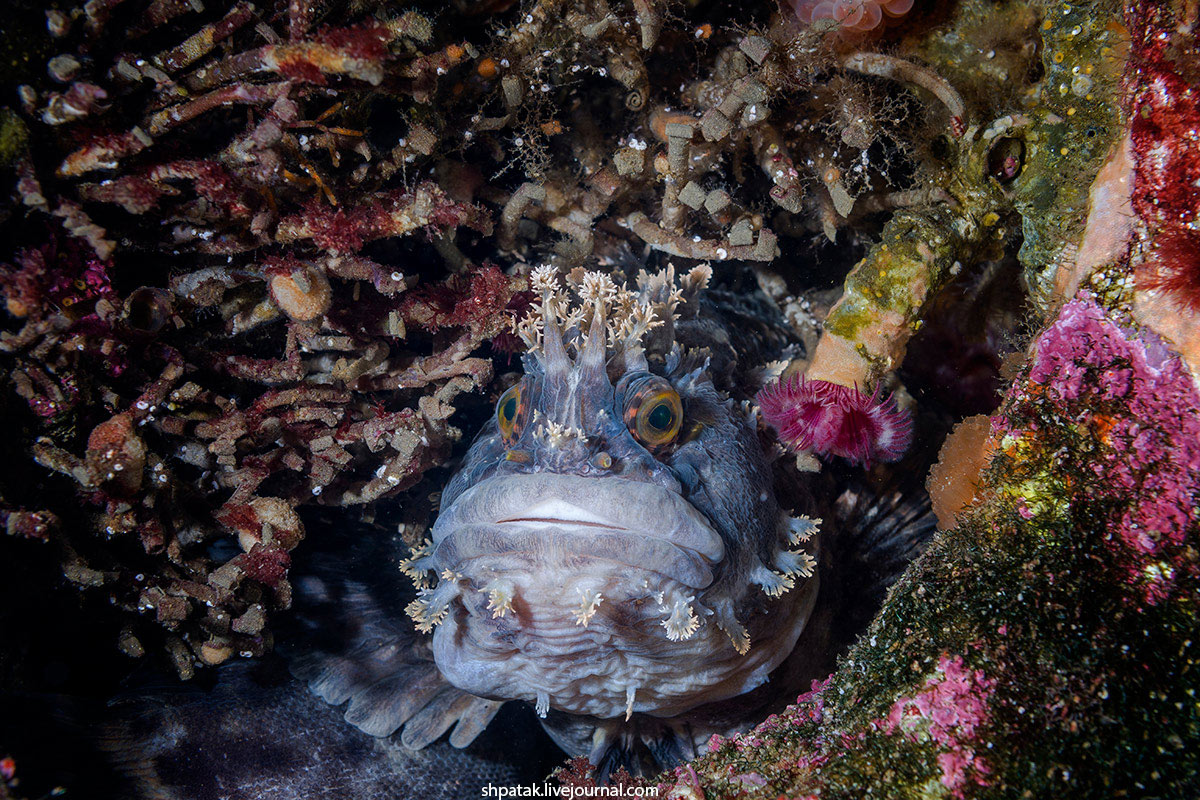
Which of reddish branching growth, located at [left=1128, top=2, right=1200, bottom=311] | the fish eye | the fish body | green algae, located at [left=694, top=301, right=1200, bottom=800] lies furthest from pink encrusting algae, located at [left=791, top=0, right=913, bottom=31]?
the fish eye

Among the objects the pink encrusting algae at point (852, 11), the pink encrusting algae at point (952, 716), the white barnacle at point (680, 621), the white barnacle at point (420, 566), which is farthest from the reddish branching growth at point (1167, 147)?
the white barnacle at point (420, 566)

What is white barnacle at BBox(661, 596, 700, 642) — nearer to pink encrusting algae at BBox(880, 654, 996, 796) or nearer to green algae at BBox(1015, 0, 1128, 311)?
pink encrusting algae at BBox(880, 654, 996, 796)

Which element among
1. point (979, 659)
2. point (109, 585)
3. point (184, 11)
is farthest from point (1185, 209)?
point (109, 585)

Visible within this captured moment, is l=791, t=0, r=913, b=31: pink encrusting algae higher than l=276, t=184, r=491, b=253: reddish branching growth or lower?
higher

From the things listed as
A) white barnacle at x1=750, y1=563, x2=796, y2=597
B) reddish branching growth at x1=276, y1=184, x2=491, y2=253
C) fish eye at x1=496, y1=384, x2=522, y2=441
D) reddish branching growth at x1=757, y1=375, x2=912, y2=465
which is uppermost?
reddish branching growth at x1=276, y1=184, x2=491, y2=253

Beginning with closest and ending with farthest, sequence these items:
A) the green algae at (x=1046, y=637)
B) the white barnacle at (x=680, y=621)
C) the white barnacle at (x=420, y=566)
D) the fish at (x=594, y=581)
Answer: the green algae at (x=1046, y=637), the white barnacle at (x=680, y=621), the fish at (x=594, y=581), the white barnacle at (x=420, y=566)

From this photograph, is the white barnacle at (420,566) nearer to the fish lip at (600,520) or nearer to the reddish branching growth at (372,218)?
the fish lip at (600,520)
